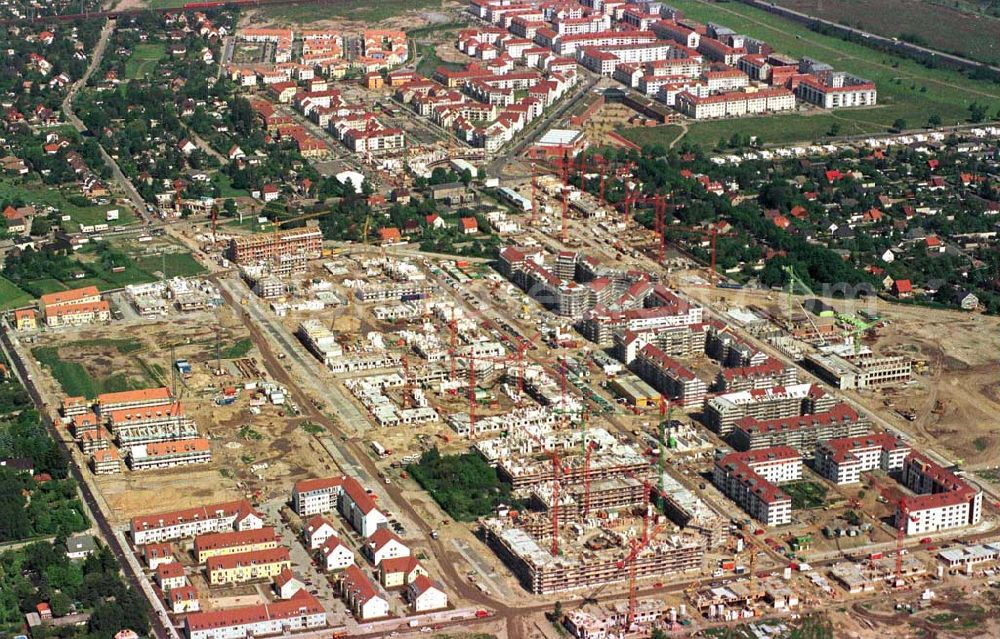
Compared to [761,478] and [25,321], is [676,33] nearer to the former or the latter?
[25,321]

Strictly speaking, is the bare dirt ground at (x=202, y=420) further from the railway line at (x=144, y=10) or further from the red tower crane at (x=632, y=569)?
the railway line at (x=144, y=10)

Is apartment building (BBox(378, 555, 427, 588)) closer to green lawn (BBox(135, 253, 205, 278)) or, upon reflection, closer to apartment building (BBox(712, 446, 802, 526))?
apartment building (BBox(712, 446, 802, 526))

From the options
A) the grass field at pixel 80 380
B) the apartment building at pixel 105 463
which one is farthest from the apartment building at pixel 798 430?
the grass field at pixel 80 380

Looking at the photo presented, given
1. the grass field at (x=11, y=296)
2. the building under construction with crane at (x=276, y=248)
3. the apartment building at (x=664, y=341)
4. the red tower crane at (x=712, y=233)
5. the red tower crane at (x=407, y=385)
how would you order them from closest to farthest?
the red tower crane at (x=407, y=385), the apartment building at (x=664, y=341), the grass field at (x=11, y=296), the red tower crane at (x=712, y=233), the building under construction with crane at (x=276, y=248)

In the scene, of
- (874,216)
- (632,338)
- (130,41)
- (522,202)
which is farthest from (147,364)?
(130,41)

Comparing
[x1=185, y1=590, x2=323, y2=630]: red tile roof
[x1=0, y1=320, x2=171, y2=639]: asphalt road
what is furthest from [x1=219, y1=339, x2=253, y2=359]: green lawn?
[x1=185, y1=590, x2=323, y2=630]: red tile roof
